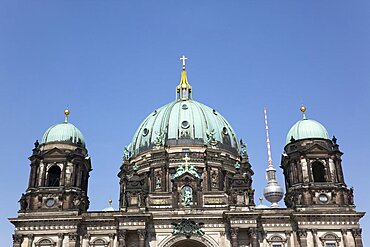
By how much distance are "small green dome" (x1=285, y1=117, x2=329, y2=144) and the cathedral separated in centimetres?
11

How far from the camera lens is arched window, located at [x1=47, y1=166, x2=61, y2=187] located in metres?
50.7

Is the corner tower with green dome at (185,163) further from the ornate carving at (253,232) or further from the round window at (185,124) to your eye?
the ornate carving at (253,232)

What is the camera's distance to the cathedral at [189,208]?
47.0 m

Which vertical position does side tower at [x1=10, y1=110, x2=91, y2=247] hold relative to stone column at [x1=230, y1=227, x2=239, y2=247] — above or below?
above

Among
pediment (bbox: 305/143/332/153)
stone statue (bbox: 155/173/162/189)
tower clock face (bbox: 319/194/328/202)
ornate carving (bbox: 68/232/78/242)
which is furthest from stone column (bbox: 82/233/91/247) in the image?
pediment (bbox: 305/143/332/153)

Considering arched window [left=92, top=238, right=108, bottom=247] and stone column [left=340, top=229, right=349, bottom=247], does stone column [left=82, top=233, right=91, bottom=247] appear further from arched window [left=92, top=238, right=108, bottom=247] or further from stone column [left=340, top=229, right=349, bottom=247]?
stone column [left=340, top=229, right=349, bottom=247]

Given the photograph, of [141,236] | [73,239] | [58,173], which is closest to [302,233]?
[141,236]

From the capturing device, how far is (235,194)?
48969 millimetres

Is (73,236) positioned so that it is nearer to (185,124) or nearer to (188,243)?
(188,243)

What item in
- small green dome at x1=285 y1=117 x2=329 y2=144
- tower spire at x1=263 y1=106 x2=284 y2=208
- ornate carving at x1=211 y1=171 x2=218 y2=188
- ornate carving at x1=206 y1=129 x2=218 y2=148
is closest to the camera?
small green dome at x1=285 y1=117 x2=329 y2=144

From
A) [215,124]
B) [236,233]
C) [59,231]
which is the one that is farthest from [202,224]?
[215,124]

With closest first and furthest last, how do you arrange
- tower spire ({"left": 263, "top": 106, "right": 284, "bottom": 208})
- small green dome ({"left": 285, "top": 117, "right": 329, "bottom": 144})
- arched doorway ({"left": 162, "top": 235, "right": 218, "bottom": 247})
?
arched doorway ({"left": 162, "top": 235, "right": 218, "bottom": 247}), small green dome ({"left": 285, "top": 117, "right": 329, "bottom": 144}), tower spire ({"left": 263, "top": 106, "right": 284, "bottom": 208})

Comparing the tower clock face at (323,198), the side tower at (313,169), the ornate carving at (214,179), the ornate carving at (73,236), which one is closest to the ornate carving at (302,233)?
the side tower at (313,169)

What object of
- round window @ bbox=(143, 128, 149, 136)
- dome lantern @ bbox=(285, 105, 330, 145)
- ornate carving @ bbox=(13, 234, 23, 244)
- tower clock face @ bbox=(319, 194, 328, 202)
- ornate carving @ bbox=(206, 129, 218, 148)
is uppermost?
round window @ bbox=(143, 128, 149, 136)
